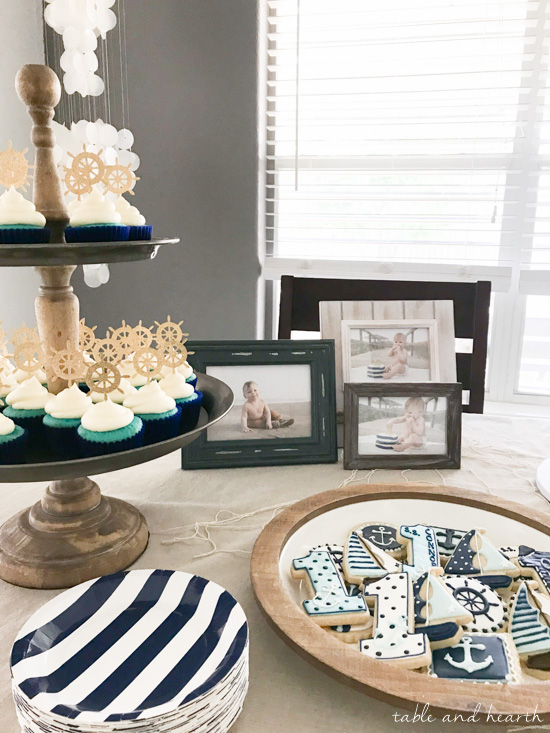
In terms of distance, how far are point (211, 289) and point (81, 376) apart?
117 cm

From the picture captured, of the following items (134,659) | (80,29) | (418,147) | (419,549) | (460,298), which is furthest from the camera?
(418,147)

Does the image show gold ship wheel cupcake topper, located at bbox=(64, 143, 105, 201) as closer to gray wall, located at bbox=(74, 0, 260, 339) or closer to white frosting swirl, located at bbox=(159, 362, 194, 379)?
white frosting swirl, located at bbox=(159, 362, 194, 379)

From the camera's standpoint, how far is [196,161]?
1.86 meters

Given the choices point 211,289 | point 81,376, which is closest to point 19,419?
point 81,376

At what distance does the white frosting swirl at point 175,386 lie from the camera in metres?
0.88

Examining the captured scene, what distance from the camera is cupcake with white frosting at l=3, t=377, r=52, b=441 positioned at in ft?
2.65

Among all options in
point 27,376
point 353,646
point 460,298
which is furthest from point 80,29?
point 353,646

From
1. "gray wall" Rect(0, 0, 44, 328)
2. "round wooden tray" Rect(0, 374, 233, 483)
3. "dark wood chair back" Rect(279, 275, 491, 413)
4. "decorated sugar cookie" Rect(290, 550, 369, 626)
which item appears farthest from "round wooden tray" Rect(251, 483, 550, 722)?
"gray wall" Rect(0, 0, 44, 328)

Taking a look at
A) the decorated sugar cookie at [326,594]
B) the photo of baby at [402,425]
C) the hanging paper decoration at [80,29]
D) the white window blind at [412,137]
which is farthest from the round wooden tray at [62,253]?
the white window blind at [412,137]

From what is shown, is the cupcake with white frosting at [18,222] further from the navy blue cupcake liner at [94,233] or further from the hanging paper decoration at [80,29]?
the hanging paper decoration at [80,29]

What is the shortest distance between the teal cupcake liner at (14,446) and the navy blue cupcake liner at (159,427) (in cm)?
15

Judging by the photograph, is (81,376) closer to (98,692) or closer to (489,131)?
(98,692)

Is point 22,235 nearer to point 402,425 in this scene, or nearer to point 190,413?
point 190,413

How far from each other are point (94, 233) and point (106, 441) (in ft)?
0.91
